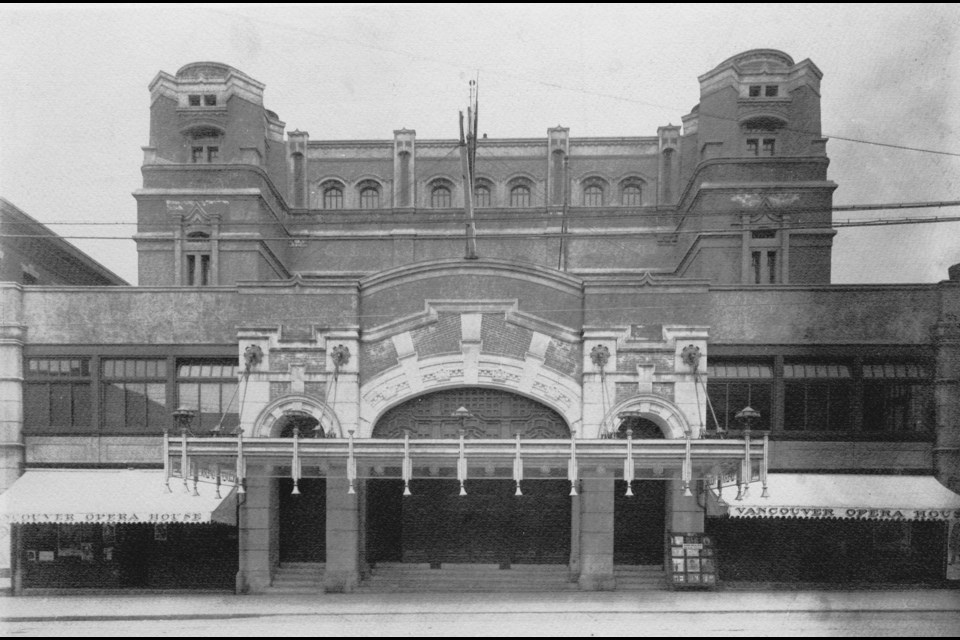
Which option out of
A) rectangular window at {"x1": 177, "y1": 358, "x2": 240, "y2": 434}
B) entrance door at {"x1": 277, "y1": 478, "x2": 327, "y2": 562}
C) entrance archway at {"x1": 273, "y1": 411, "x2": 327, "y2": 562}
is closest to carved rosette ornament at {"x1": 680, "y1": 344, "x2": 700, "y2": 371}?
entrance archway at {"x1": 273, "y1": 411, "x2": 327, "y2": 562}

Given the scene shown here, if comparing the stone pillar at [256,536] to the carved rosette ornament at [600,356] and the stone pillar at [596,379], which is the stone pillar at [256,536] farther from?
the carved rosette ornament at [600,356]

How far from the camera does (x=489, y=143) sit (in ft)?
86.1

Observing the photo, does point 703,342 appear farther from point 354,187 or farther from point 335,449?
point 354,187

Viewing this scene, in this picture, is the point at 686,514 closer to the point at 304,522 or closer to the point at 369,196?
the point at 304,522

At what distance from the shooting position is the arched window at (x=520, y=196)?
87.4ft

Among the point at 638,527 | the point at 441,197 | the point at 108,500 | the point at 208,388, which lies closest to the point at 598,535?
the point at 638,527

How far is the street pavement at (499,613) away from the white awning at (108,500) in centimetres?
200

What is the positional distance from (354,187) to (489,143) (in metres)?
5.77

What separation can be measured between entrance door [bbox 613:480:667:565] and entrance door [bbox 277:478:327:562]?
7787mm

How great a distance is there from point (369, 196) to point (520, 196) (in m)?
6.20

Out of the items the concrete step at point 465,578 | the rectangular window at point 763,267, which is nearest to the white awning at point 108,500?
the concrete step at point 465,578

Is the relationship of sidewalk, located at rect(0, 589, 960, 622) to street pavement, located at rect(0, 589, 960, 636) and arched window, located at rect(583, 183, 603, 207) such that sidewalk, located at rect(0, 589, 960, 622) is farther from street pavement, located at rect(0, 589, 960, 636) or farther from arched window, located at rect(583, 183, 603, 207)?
arched window, located at rect(583, 183, 603, 207)

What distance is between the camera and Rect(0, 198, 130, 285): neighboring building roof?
20875 mm

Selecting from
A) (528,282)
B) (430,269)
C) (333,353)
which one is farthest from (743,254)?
(333,353)
